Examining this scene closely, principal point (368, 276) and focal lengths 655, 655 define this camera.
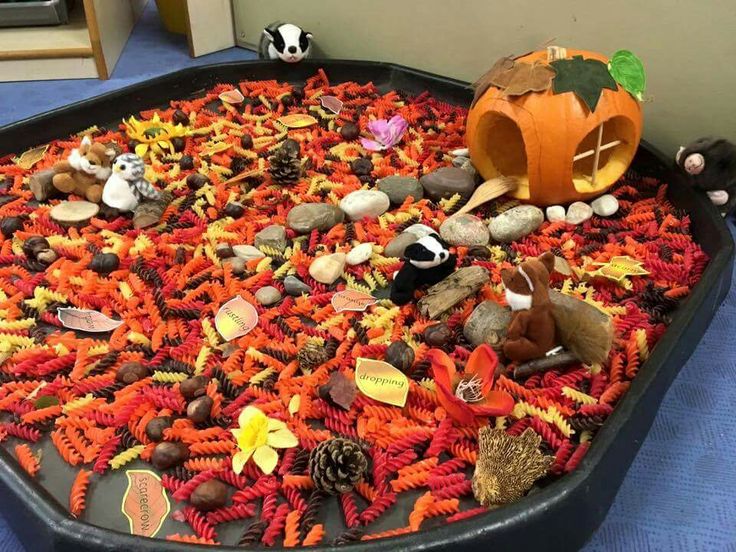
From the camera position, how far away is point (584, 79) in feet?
4.04

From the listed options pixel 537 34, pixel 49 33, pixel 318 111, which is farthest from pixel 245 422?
pixel 49 33

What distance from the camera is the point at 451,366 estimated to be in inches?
35.9

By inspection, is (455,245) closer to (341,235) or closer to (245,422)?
(341,235)

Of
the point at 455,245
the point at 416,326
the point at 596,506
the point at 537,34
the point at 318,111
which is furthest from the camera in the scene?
the point at 318,111

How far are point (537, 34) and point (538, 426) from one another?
1.10m

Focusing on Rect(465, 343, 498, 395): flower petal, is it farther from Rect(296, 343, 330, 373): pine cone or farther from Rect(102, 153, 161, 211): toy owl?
Rect(102, 153, 161, 211): toy owl

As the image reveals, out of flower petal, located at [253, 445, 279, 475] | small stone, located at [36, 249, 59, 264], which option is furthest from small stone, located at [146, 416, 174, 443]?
small stone, located at [36, 249, 59, 264]

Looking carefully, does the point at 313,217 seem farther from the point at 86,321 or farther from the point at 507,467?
the point at 507,467

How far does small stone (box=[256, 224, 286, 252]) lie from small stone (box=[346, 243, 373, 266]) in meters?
0.14

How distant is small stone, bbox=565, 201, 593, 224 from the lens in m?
1.31

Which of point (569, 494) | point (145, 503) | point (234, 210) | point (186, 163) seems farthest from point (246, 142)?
point (569, 494)

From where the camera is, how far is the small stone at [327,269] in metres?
1.16

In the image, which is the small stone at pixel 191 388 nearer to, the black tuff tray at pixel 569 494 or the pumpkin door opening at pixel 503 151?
the black tuff tray at pixel 569 494

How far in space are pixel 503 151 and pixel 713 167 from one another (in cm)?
42
